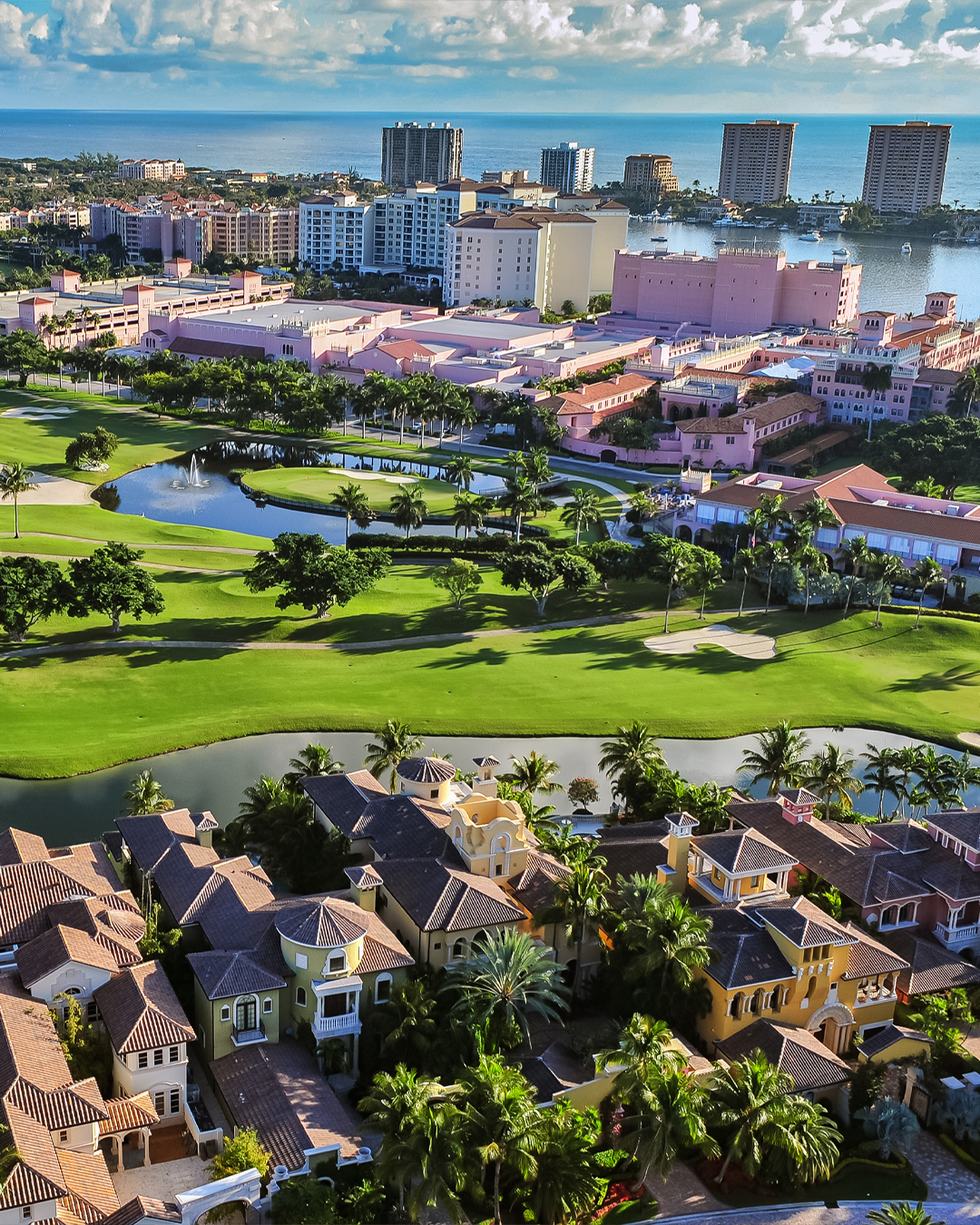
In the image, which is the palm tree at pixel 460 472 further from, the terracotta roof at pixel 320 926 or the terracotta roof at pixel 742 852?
the terracotta roof at pixel 320 926

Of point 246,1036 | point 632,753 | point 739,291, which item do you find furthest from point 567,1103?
point 739,291

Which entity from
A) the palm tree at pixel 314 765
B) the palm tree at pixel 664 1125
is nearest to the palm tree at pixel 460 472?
the palm tree at pixel 314 765

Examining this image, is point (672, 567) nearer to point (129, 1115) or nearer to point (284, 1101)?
point (284, 1101)

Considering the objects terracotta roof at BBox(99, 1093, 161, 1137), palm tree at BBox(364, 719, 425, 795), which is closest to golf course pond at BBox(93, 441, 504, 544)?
palm tree at BBox(364, 719, 425, 795)

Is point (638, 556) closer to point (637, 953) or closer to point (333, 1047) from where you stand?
point (637, 953)

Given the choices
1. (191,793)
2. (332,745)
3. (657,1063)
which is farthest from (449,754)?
(657,1063)

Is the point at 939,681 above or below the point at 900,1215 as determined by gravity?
below

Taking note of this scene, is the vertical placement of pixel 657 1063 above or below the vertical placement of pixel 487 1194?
above

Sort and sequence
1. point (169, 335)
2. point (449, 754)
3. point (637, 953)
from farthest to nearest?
point (169, 335) < point (449, 754) < point (637, 953)
